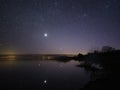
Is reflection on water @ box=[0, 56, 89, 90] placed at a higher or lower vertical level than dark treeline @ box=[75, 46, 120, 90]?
lower

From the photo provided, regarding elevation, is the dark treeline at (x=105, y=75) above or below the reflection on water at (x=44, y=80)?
above

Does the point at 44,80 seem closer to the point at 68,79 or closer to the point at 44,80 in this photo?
the point at 44,80

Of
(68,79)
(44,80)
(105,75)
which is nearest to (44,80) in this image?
(44,80)

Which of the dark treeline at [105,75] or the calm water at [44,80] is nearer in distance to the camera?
the dark treeline at [105,75]

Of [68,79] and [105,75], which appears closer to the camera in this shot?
[105,75]

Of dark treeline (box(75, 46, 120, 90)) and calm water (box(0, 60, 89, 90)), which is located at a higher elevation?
dark treeline (box(75, 46, 120, 90))

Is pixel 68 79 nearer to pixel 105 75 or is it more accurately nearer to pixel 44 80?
pixel 44 80

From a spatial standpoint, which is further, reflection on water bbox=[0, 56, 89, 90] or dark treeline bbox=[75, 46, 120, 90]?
reflection on water bbox=[0, 56, 89, 90]

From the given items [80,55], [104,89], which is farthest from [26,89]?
[80,55]

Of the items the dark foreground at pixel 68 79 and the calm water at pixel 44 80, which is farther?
the calm water at pixel 44 80

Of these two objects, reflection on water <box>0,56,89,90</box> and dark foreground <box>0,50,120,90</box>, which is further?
reflection on water <box>0,56,89,90</box>

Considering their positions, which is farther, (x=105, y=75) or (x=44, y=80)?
(x=44, y=80)

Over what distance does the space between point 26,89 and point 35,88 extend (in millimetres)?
2432

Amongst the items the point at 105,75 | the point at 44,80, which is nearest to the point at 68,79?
the point at 44,80
